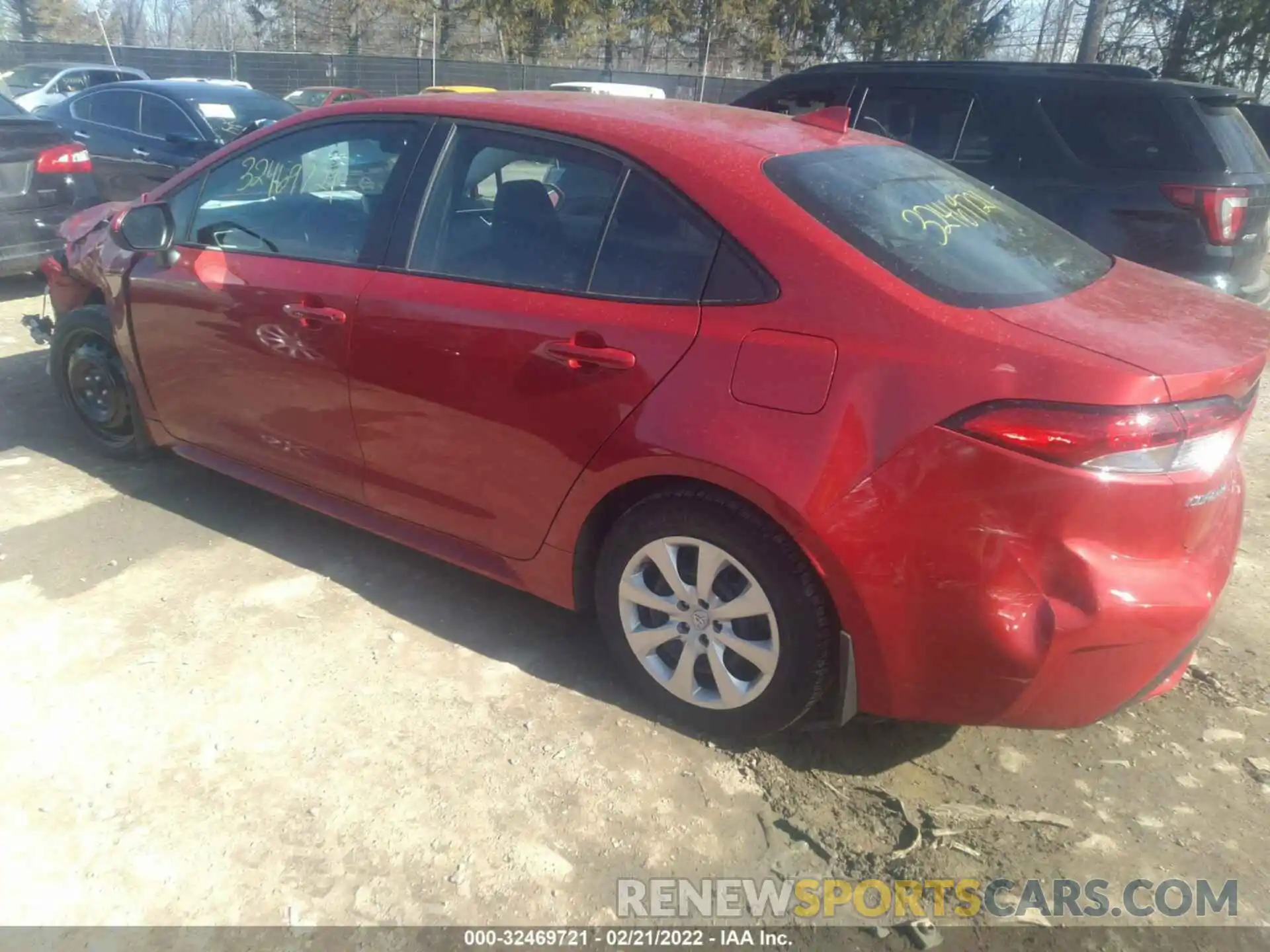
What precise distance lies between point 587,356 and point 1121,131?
4.50m

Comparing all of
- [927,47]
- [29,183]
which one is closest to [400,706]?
[29,183]

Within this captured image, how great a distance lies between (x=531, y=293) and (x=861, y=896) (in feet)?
6.02

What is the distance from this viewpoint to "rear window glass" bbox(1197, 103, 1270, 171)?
542 centimetres

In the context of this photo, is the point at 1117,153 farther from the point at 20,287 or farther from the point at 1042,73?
the point at 20,287

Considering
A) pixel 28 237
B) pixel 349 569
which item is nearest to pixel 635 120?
pixel 349 569

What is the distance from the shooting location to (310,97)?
19047 mm

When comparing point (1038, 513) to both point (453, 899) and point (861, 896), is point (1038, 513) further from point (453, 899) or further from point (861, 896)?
point (453, 899)

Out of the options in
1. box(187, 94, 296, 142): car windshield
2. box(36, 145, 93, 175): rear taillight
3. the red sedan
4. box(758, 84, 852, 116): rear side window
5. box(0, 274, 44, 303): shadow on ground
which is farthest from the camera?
box(187, 94, 296, 142): car windshield

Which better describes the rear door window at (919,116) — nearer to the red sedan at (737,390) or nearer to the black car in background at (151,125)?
the red sedan at (737,390)

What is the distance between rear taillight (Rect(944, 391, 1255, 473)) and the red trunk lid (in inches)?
2.8

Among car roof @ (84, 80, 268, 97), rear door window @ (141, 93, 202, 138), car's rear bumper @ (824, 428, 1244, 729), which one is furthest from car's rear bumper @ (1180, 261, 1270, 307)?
car roof @ (84, 80, 268, 97)

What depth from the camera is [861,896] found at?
2342mm

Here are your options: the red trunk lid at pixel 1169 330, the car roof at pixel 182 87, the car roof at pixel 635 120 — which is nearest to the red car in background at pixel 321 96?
the car roof at pixel 182 87

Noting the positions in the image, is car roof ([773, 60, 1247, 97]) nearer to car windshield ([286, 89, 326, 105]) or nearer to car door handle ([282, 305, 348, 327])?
car door handle ([282, 305, 348, 327])
